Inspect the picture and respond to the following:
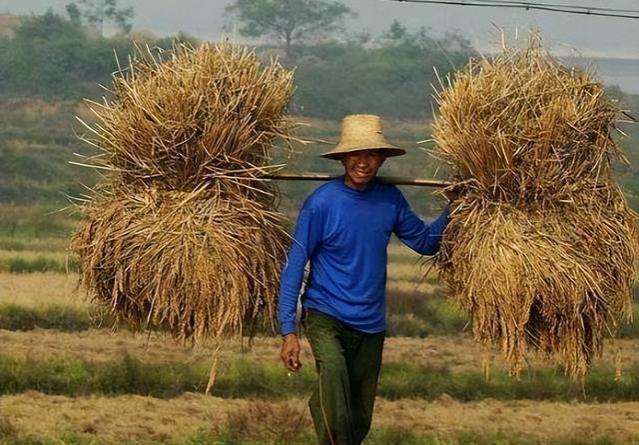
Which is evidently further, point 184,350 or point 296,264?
point 184,350

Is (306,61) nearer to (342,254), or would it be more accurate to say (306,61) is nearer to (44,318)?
(44,318)

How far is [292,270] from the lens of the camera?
14.8 ft

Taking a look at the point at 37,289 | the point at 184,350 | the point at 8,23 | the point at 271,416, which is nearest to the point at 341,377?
the point at 271,416

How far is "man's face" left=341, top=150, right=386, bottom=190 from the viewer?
452 centimetres

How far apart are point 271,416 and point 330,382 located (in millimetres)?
3218

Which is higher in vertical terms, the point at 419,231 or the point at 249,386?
the point at 419,231

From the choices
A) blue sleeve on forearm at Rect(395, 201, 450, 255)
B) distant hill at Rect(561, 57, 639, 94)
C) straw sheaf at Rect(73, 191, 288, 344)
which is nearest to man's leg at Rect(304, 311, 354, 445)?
straw sheaf at Rect(73, 191, 288, 344)

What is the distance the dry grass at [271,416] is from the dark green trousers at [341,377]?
2637 mm

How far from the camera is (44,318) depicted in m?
11.2

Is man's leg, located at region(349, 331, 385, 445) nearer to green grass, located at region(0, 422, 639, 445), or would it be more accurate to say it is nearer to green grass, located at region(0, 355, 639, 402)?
green grass, located at region(0, 422, 639, 445)

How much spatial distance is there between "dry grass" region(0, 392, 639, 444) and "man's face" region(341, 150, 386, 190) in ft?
9.91

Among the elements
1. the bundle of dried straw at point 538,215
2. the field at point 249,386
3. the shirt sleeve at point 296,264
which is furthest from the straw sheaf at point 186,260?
the field at point 249,386

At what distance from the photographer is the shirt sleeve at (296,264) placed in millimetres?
4500

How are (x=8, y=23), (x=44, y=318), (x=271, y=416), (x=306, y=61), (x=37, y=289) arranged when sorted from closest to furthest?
1. (x=271, y=416)
2. (x=44, y=318)
3. (x=37, y=289)
4. (x=306, y=61)
5. (x=8, y=23)
